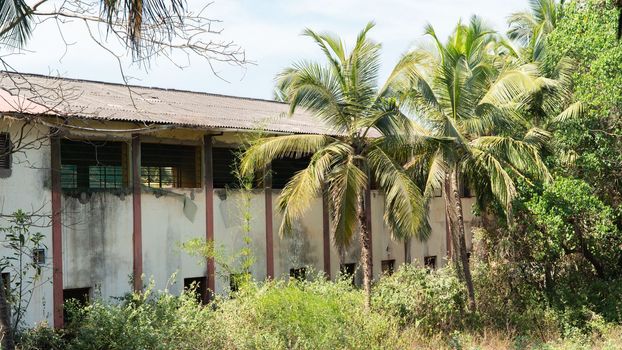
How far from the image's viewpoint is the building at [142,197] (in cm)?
1450

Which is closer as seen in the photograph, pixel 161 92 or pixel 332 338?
pixel 332 338

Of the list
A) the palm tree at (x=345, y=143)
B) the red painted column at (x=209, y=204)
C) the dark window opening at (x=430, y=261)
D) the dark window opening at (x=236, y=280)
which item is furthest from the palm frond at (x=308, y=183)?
the dark window opening at (x=430, y=261)

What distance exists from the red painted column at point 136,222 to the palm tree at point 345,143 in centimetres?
220

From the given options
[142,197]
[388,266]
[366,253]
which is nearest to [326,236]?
[366,253]

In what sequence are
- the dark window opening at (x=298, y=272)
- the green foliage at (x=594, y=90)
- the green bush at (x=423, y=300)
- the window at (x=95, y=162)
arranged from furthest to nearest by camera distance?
the dark window opening at (x=298, y=272), the green bush at (x=423, y=300), the green foliage at (x=594, y=90), the window at (x=95, y=162)

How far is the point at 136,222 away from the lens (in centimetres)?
1598

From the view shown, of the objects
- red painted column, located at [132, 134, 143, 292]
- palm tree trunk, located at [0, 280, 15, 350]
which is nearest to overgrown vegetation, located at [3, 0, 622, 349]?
red painted column, located at [132, 134, 143, 292]

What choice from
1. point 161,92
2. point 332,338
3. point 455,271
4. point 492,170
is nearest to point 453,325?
point 455,271

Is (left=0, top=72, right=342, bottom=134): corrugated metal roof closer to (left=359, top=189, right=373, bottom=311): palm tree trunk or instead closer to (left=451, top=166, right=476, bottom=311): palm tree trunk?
(left=359, top=189, right=373, bottom=311): palm tree trunk

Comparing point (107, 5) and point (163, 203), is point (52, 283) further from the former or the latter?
point (107, 5)

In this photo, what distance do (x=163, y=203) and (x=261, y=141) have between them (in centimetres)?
238

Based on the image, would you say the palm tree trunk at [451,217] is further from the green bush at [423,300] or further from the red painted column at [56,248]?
the red painted column at [56,248]

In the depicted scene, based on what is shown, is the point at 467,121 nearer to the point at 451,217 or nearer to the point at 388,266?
the point at 451,217

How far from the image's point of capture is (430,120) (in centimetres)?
1930
